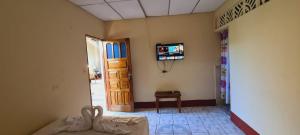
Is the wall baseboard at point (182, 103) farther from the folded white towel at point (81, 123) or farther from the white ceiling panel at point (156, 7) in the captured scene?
the folded white towel at point (81, 123)

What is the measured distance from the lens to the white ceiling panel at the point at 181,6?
3.27 m

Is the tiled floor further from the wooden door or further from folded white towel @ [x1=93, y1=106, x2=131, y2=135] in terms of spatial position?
folded white towel @ [x1=93, y1=106, x2=131, y2=135]

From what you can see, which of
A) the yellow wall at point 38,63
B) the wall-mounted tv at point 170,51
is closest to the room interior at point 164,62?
the yellow wall at point 38,63

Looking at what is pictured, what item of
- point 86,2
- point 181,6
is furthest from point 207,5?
point 86,2

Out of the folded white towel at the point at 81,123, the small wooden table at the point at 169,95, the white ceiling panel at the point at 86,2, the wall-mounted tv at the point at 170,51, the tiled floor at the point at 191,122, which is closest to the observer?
the folded white towel at the point at 81,123

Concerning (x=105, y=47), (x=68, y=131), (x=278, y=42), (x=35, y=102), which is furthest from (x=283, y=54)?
(x=105, y=47)

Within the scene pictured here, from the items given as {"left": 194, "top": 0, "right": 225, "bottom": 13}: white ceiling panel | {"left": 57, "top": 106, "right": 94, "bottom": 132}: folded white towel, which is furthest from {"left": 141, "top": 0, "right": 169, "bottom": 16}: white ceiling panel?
{"left": 57, "top": 106, "right": 94, "bottom": 132}: folded white towel

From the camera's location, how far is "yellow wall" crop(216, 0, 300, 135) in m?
1.71

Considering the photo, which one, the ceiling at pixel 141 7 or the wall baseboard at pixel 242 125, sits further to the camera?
the ceiling at pixel 141 7

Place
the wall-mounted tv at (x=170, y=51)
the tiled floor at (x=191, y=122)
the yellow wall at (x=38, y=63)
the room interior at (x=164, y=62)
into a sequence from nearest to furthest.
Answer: the yellow wall at (x=38, y=63) < the room interior at (x=164, y=62) < the tiled floor at (x=191, y=122) < the wall-mounted tv at (x=170, y=51)

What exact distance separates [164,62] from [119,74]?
121cm

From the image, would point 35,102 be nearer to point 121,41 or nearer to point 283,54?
point 121,41

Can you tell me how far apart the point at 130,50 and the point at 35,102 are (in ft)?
8.89

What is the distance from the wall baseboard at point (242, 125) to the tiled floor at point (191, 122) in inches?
2.7
